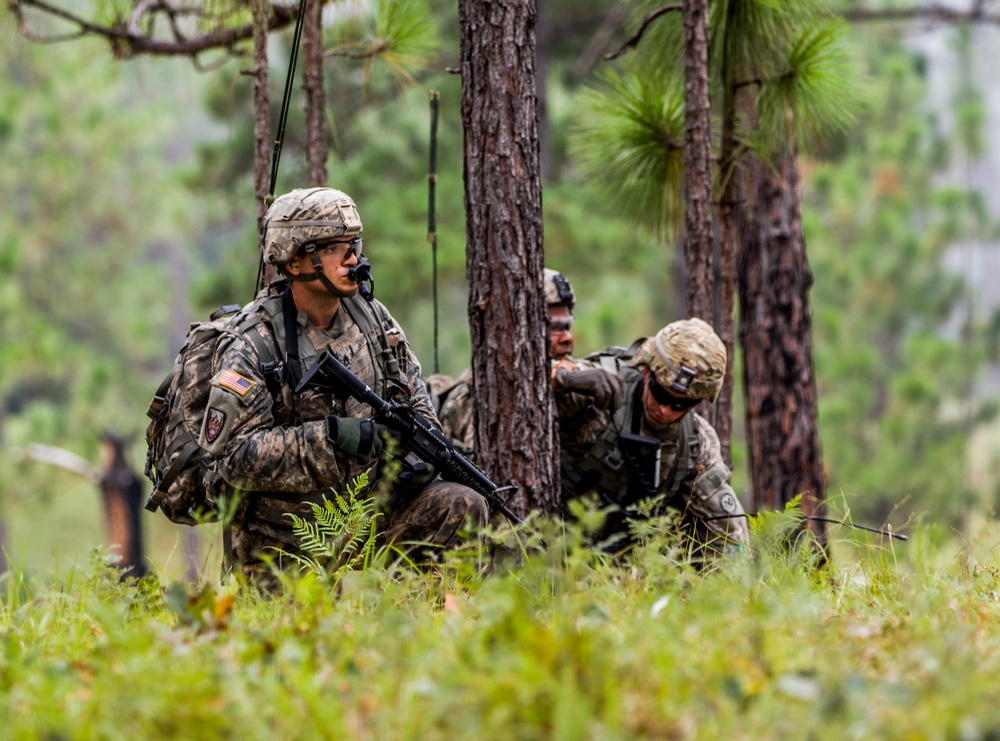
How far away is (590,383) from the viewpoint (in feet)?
15.0

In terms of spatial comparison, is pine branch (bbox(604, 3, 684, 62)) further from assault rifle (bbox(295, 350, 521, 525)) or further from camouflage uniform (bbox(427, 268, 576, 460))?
assault rifle (bbox(295, 350, 521, 525))

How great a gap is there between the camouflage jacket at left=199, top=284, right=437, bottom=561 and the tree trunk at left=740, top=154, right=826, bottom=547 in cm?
271

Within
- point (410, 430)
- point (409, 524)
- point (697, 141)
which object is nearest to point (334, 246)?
point (410, 430)

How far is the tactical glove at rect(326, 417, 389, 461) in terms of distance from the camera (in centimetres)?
377

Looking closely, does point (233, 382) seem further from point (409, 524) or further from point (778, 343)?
point (778, 343)

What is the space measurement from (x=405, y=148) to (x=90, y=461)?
702cm

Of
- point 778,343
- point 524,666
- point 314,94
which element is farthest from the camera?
point 778,343

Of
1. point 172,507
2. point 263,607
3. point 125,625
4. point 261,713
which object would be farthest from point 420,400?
point 261,713

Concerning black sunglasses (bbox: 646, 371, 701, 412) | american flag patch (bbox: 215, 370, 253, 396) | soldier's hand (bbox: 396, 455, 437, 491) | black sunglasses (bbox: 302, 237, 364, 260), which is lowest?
soldier's hand (bbox: 396, 455, 437, 491)

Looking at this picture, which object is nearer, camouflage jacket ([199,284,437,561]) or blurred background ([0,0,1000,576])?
camouflage jacket ([199,284,437,561])

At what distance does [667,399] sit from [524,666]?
269 cm

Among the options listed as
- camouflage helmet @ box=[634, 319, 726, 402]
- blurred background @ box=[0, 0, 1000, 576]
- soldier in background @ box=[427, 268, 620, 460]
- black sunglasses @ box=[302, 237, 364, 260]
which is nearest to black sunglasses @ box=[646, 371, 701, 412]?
camouflage helmet @ box=[634, 319, 726, 402]

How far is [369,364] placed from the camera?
420 cm

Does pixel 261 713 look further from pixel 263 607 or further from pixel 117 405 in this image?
pixel 117 405
